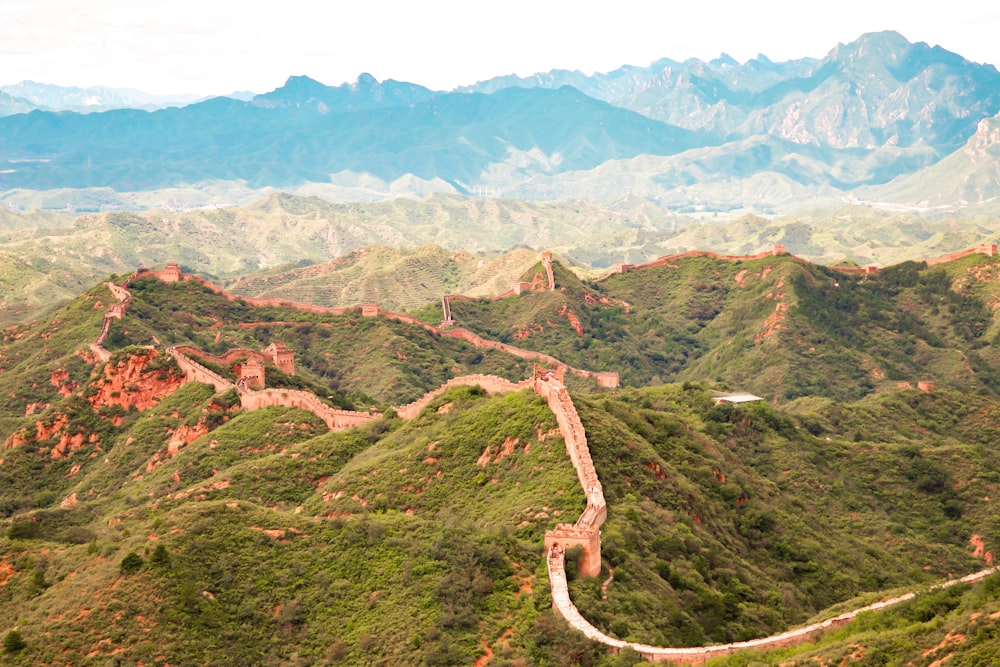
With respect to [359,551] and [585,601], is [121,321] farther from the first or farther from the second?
[585,601]

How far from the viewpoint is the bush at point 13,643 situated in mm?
56406

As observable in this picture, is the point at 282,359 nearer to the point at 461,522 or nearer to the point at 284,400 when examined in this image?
the point at 284,400

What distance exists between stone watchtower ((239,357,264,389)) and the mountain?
2679 millimetres

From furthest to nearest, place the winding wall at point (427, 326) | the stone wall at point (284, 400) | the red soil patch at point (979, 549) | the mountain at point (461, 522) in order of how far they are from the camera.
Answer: the winding wall at point (427, 326)
the stone wall at point (284, 400)
the red soil patch at point (979, 549)
the mountain at point (461, 522)

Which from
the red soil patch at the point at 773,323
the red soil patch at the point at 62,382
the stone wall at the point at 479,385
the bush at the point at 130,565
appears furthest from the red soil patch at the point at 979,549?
the red soil patch at the point at 773,323

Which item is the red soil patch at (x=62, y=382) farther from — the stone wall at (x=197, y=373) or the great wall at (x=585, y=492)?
the stone wall at (x=197, y=373)

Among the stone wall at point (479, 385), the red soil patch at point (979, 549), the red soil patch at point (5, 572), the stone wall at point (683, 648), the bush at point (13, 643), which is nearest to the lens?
the bush at point (13, 643)

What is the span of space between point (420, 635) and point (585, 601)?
756 centimetres

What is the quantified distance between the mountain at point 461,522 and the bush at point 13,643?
9cm

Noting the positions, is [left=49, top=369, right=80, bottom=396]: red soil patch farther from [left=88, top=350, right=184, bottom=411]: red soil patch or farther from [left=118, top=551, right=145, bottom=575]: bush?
[left=118, top=551, right=145, bottom=575]: bush

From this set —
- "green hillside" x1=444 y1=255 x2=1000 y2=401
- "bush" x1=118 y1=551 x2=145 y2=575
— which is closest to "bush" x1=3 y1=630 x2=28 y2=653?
"bush" x1=118 y1=551 x2=145 y2=575

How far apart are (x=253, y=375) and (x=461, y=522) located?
153ft

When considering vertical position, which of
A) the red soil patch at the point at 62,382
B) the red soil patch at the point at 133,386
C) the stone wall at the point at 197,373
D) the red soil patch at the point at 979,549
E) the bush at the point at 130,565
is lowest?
the red soil patch at the point at 62,382

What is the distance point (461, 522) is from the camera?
7031 centimetres
